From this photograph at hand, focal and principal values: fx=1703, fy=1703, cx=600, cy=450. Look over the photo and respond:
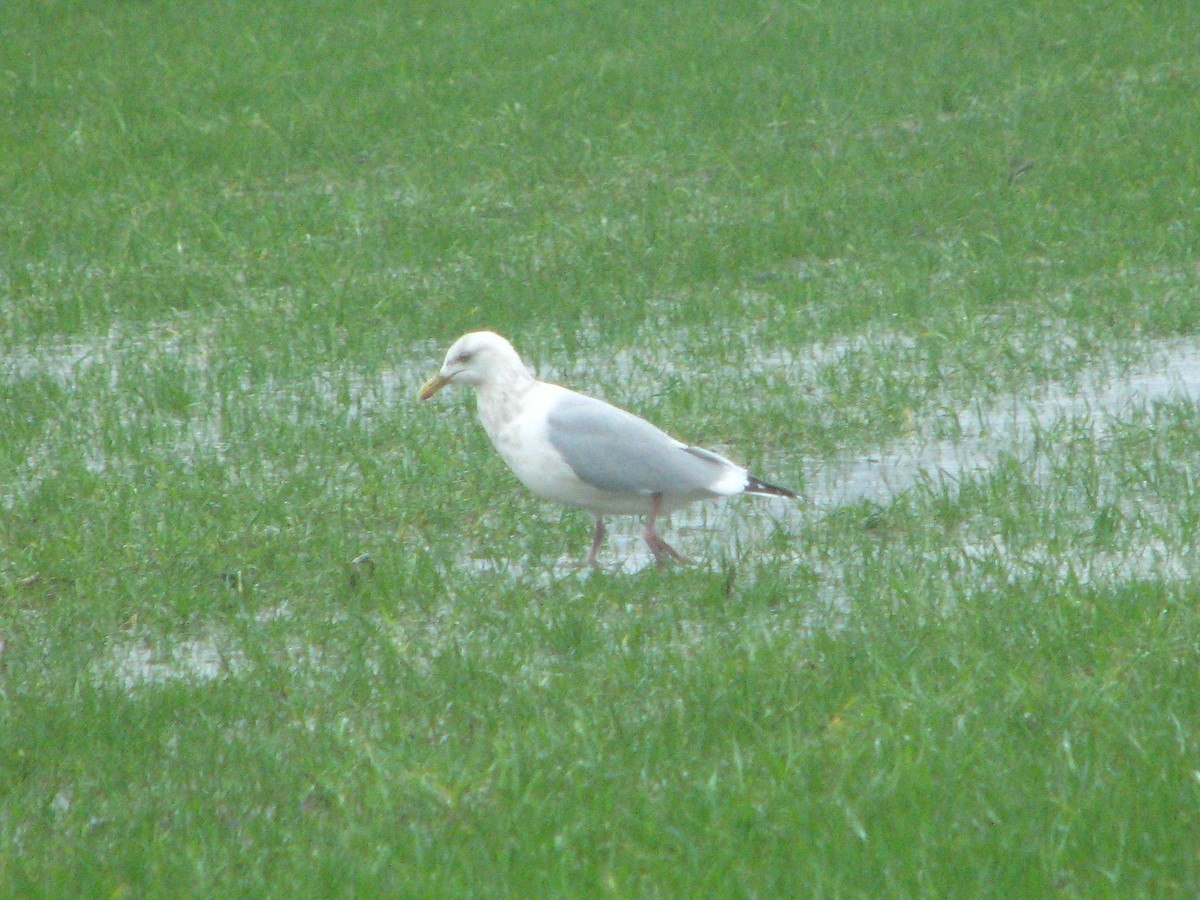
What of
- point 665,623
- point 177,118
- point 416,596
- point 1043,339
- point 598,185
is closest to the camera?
point 665,623

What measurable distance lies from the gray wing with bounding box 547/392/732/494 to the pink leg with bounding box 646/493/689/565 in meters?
0.07

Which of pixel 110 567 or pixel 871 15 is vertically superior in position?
pixel 871 15

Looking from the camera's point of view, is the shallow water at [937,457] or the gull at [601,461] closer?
the gull at [601,461]

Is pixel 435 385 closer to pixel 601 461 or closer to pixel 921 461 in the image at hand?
pixel 601 461

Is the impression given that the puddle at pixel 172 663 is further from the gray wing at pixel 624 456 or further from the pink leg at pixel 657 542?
the pink leg at pixel 657 542

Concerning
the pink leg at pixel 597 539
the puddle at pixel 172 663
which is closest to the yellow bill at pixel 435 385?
the pink leg at pixel 597 539

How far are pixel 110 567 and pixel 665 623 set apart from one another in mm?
1871

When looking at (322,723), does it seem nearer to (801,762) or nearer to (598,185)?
(801,762)

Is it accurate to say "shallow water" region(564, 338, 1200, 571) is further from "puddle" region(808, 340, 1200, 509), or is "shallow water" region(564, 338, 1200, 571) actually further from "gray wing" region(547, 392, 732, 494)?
A: "gray wing" region(547, 392, 732, 494)

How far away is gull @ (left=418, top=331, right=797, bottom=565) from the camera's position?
523 centimetres

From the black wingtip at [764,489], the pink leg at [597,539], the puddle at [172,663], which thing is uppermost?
the black wingtip at [764,489]

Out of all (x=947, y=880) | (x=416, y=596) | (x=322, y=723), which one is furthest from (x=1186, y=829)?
(x=416, y=596)

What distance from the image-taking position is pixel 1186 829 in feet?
11.0

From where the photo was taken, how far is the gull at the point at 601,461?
5.23m
